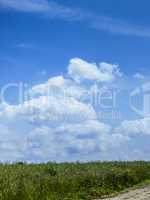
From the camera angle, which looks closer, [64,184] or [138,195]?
[138,195]

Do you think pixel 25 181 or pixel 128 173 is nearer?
pixel 25 181

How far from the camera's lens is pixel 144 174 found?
104 feet

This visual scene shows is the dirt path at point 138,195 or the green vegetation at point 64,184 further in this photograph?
the green vegetation at point 64,184

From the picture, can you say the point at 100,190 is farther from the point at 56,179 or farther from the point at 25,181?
the point at 25,181

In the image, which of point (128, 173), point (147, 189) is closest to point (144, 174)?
point (128, 173)

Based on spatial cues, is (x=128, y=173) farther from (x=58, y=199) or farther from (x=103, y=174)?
(x=58, y=199)

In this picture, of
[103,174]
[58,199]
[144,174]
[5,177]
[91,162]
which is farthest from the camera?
[91,162]

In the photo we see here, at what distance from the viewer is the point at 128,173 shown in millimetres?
30297

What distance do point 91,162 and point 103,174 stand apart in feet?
39.0

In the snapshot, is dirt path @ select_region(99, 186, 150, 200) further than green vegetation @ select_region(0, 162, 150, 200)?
No

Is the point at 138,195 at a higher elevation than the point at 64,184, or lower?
lower

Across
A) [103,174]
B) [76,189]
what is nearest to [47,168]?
[103,174]

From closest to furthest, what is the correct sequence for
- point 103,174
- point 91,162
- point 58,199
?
point 58,199
point 103,174
point 91,162

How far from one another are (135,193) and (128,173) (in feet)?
22.5
